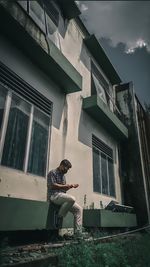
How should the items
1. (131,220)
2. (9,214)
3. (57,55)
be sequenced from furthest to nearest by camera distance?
(131,220) < (57,55) < (9,214)

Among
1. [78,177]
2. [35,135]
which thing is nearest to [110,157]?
[78,177]

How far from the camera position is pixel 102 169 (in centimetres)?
728

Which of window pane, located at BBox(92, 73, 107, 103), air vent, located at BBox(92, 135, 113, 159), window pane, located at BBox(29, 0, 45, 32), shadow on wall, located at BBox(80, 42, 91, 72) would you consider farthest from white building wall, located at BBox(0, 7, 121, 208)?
window pane, located at BBox(29, 0, 45, 32)

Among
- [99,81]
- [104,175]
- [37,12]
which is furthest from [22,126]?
[99,81]

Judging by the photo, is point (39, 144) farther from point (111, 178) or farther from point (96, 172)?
point (111, 178)

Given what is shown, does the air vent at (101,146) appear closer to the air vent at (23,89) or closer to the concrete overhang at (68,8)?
the air vent at (23,89)

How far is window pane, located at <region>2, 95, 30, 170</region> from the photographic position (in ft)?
12.2

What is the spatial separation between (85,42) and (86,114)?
3117 mm

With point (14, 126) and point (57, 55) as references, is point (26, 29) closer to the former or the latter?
point (57, 55)

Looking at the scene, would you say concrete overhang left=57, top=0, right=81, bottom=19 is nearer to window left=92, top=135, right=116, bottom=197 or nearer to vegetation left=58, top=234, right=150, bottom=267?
window left=92, top=135, right=116, bottom=197

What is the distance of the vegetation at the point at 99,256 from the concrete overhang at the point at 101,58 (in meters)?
6.99

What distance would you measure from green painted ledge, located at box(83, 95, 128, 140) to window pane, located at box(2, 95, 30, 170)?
272 cm

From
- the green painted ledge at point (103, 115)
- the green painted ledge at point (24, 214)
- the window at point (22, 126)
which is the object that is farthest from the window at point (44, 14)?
the green painted ledge at point (24, 214)

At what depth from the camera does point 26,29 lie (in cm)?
398
